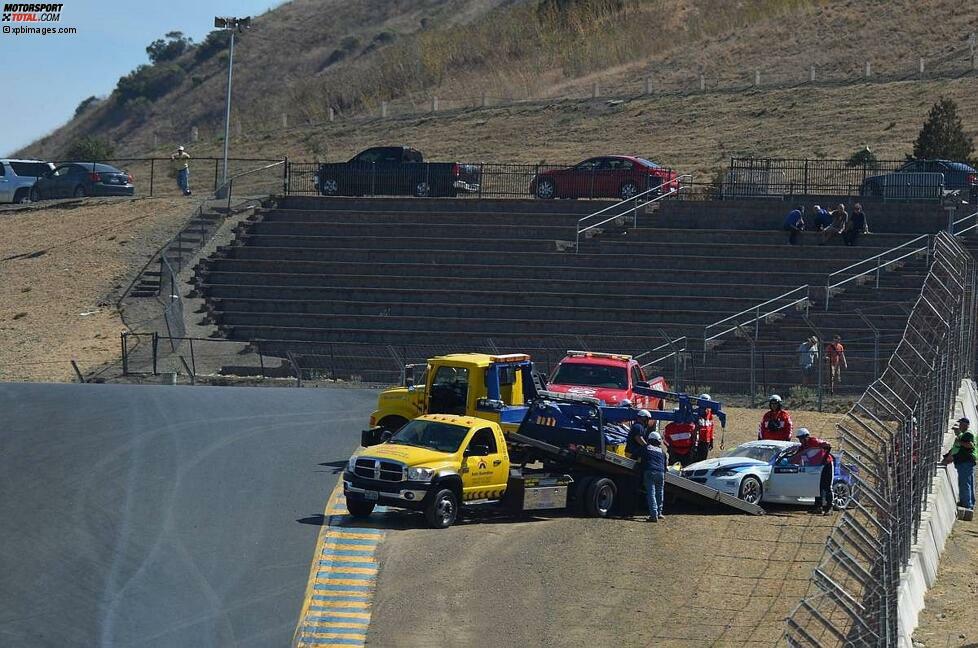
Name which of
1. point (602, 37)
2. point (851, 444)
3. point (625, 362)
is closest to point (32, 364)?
point (625, 362)

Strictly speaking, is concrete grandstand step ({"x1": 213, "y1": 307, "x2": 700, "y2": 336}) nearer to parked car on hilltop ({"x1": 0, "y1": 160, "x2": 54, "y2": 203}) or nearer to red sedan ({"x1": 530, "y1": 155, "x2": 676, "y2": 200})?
red sedan ({"x1": 530, "y1": 155, "x2": 676, "y2": 200})

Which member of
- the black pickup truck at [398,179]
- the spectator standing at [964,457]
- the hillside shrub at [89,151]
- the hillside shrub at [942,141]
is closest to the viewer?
the spectator standing at [964,457]

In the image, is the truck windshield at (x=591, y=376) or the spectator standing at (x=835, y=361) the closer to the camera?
the truck windshield at (x=591, y=376)

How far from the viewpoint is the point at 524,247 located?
143ft

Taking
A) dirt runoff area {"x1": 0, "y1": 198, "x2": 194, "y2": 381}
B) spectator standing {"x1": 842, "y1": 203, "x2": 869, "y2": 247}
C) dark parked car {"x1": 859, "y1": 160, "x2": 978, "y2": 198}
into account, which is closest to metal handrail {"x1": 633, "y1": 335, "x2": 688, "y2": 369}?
spectator standing {"x1": 842, "y1": 203, "x2": 869, "y2": 247}

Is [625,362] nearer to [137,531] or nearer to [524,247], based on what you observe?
[137,531]

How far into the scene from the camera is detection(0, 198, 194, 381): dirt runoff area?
41438 millimetres

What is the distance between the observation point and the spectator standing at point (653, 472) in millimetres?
21312

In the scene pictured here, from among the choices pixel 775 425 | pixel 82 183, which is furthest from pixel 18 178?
pixel 775 425

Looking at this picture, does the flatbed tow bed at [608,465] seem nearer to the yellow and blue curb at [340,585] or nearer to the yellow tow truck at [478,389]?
the yellow tow truck at [478,389]

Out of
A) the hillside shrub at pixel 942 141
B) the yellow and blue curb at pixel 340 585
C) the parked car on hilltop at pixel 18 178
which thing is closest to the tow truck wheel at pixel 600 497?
the yellow and blue curb at pixel 340 585

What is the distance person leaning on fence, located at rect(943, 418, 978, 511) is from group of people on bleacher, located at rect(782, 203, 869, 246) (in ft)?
62.4

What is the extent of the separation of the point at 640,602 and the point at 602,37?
72075mm

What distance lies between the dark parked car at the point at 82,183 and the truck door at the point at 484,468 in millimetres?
41727
